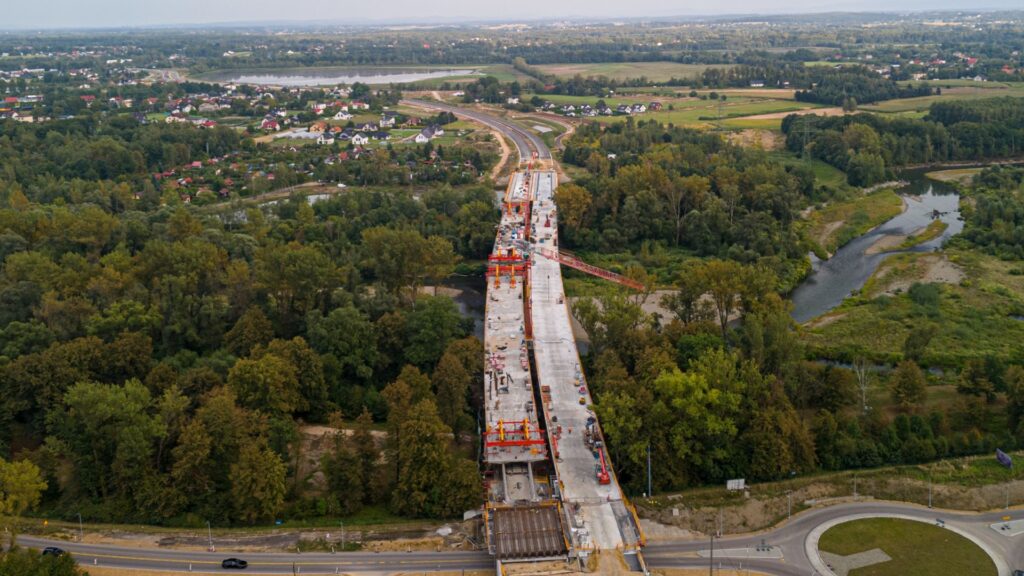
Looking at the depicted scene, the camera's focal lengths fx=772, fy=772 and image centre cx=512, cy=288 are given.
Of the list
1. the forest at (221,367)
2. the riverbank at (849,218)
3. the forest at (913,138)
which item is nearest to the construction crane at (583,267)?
the forest at (221,367)

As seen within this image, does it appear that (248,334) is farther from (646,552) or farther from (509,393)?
(646,552)

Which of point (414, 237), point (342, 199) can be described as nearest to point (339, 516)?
point (414, 237)

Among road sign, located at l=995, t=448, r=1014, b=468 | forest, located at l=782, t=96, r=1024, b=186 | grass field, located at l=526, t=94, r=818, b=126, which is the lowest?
road sign, located at l=995, t=448, r=1014, b=468

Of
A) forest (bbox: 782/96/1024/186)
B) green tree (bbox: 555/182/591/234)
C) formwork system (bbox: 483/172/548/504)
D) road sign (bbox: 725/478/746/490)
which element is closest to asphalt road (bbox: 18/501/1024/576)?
road sign (bbox: 725/478/746/490)

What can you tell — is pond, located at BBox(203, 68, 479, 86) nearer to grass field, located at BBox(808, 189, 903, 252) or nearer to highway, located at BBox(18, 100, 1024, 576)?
grass field, located at BBox(808, 189, 903, 252)

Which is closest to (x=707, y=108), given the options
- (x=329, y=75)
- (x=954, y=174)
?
(x=954, y=174)

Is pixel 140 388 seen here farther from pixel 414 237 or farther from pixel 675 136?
pixel 675 136

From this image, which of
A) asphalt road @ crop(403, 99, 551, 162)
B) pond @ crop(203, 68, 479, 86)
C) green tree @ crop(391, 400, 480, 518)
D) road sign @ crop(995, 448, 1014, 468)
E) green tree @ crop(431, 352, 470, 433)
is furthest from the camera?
pond @ crop(203, 68, 479, 86)
